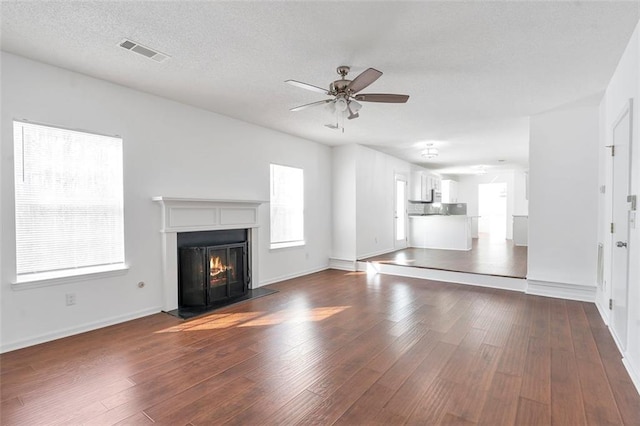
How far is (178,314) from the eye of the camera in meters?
3.90

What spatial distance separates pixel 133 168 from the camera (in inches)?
149

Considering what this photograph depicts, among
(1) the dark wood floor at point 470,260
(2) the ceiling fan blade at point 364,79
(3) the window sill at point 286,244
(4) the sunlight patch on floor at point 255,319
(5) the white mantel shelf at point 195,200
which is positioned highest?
(2) the ceiling fan blade at point 364,79

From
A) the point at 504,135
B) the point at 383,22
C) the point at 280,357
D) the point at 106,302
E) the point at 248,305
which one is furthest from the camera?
the point at 504,135

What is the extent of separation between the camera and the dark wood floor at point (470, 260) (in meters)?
5.64

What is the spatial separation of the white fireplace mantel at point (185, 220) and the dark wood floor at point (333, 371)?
1.57 ft

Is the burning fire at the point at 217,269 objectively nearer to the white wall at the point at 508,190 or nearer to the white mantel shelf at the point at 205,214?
the white mantel shelf at the point at 205,214

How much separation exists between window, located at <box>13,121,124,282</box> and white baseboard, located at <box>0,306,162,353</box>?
57 centimetres

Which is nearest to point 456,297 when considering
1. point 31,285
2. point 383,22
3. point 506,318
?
point 506,318

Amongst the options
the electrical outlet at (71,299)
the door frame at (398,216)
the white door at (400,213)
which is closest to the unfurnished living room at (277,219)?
the electrical outlet at (71,299)

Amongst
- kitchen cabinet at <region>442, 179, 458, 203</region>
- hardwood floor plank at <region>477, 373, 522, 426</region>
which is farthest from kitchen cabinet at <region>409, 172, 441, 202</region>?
hardwood floor plank at <region>477, 373, 522, 426</region>

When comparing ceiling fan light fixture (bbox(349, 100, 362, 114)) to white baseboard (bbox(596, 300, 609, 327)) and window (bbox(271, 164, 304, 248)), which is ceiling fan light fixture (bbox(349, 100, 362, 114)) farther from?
white baseboard (bbox(596, 300, 609, 327))

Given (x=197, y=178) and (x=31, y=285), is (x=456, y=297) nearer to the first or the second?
(x=197, y=178)

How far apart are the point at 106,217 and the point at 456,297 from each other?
4.70 metres

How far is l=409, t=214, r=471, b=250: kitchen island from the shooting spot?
8383 mm
